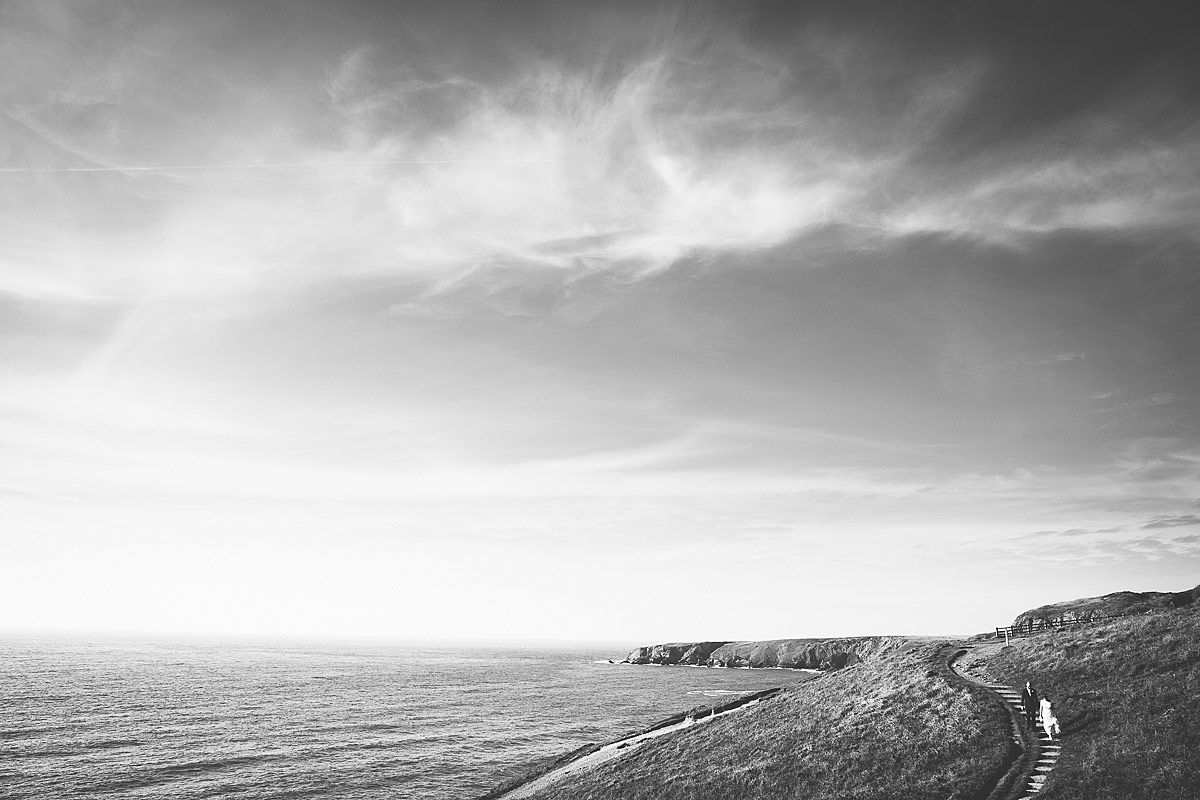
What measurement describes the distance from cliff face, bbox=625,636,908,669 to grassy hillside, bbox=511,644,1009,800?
345 feet

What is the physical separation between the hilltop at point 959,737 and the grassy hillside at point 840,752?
101mm

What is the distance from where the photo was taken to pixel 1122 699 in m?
30.2

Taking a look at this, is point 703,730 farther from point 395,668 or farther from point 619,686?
point 395,668

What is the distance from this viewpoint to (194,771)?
4906 centimetres

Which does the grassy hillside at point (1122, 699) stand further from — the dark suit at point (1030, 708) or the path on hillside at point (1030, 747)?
the dark suit at point (1030, 708)

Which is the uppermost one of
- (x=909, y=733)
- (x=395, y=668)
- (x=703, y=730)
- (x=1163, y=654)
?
(x=1163, y=654)

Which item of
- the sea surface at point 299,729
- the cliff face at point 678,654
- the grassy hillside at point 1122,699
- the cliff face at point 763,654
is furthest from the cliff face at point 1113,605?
the cliff face at point 678,654

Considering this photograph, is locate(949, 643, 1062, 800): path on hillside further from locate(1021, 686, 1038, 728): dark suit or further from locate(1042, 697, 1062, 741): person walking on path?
locate(1021, 686, 1038, 728): dark suit

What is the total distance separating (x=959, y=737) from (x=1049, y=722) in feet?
12.5

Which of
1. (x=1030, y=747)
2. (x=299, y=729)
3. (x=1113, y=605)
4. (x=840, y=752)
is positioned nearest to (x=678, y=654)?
(x=1113, y=605)

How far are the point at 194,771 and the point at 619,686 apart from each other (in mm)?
76386

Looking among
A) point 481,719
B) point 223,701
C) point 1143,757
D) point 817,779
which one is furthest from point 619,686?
point 1143,757

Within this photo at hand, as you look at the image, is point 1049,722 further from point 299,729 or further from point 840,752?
point 299,729

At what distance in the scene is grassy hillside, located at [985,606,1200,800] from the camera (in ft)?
71.5
